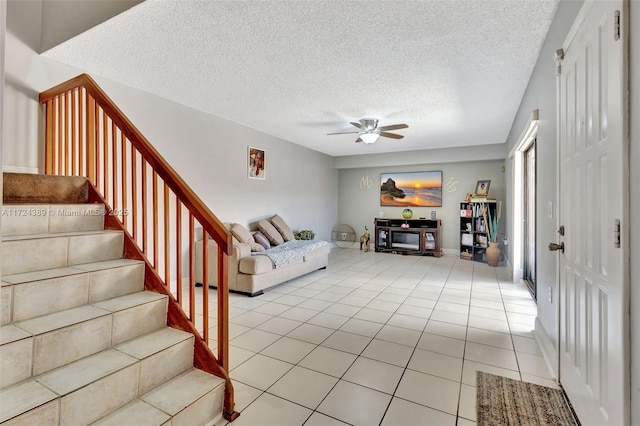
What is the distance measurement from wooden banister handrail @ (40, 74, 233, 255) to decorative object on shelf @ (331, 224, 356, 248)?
6436 millimetres

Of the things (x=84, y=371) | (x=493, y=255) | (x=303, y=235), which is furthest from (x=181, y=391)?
(x=493, y=255)

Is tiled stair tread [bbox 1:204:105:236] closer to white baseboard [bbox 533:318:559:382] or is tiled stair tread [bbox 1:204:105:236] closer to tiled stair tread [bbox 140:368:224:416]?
tiled stair tread [bbox 140:368:224:416]

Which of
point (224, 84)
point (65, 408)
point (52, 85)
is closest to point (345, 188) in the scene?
point (224, 84)

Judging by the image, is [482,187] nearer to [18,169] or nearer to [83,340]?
[83,340]

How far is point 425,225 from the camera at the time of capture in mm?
7172

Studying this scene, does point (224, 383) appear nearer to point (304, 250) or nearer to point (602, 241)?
point (602, 241)

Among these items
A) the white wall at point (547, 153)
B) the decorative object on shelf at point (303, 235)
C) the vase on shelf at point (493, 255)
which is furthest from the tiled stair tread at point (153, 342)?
the vase on shelf at point (493, 255)

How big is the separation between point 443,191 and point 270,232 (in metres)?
4.35

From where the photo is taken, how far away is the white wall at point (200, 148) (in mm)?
2752

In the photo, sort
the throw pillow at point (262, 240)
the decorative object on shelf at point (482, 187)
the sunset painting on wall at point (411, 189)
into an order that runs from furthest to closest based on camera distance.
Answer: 1. the sunset painting on wall at point (411, 189)
2. the decorative object on shelf at point (482, 187)
3. the throw pillow at point (262, 240)

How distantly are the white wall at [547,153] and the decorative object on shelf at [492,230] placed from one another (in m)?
3.25

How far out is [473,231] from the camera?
6.36 meters

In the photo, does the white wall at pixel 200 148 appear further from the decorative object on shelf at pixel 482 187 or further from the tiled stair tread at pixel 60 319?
the decorative object on shelf at pixel 482 187

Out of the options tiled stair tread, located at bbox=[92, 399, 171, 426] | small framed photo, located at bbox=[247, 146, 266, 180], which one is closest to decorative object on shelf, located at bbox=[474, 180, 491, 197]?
small framed photo, located at bbox=[247, 146, 266, 180]
